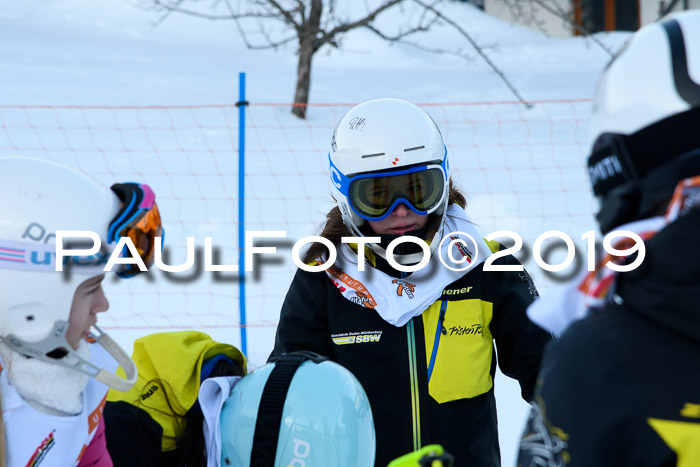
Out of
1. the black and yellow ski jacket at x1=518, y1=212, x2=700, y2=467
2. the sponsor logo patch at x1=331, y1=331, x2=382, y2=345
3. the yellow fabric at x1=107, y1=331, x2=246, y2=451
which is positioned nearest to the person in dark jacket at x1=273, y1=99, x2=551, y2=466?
the sponsor logo patch at x1=331, y1=331, x2=382, y2=345

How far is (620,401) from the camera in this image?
1.13m

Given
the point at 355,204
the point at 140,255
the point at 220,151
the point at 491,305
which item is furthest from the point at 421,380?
the point at 220,151

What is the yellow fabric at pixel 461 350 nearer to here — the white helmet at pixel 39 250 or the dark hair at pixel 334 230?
the dark hair at pixel 334 230

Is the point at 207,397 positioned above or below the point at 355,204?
below

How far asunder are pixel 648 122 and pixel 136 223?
114 centimetres

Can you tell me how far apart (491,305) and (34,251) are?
1362mm

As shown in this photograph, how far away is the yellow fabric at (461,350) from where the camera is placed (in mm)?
2354

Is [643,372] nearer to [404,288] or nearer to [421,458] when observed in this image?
[421,458]

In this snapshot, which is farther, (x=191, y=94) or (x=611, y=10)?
(x=611, y=10)

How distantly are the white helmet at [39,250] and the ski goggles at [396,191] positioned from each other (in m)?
1.03

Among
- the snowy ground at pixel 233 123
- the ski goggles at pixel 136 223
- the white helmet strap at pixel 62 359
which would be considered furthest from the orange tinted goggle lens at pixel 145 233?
the snowy ground at pixel 233 123

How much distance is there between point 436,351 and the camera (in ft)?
7.82

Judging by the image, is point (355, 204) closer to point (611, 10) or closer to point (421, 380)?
point (421, 380)

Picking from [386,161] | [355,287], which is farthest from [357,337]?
[386,161]
